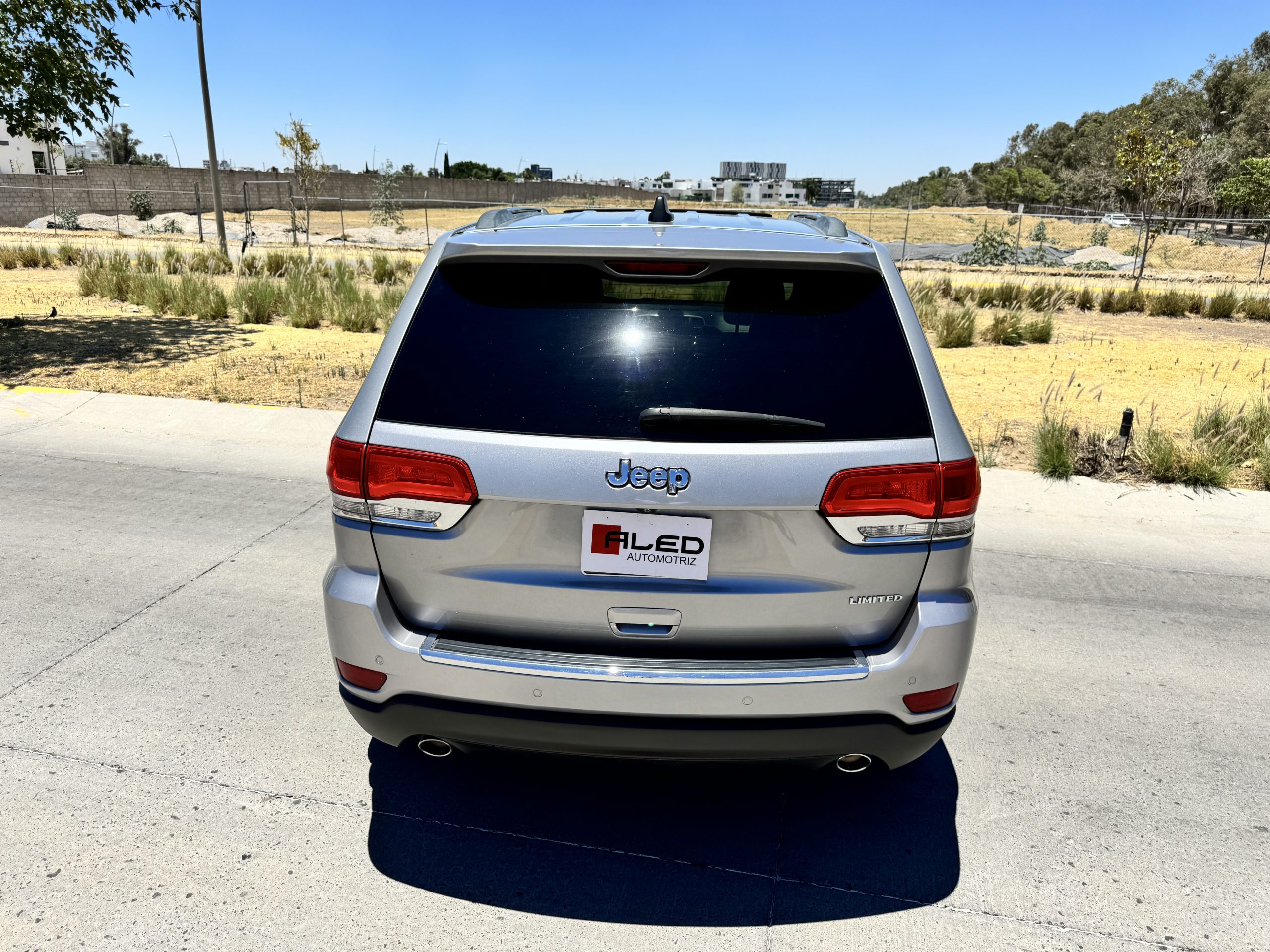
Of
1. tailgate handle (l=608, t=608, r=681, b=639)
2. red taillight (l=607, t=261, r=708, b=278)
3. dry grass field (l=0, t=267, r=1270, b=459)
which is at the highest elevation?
red taillight (l=607, t=261, r=708, b=278)

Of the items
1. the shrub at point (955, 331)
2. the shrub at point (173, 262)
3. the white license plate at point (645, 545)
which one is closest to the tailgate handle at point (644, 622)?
the white license plate at point (645, 545)

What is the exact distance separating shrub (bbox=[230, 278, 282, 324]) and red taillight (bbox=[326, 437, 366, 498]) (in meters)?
12.8

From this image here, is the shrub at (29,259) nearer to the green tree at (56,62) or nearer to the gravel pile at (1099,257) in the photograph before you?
the green tree at (56,62)

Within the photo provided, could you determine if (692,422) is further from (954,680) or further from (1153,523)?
(1153,523)

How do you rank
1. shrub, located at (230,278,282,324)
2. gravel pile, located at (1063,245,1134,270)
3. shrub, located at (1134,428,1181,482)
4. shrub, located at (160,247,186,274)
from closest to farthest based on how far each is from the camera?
shrub, located at (1134,428,1181,482)
shrub, located at (230,278,282,324)
shrub, located at (160,247,186,274)
gravel pile, located at (1063,245,1134,270)

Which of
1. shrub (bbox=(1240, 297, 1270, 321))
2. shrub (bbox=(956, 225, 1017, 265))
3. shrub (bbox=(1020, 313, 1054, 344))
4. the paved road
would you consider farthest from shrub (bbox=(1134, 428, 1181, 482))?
shrub (bbox=(956, 225, 1017, 265))

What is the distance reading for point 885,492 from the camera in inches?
94.7

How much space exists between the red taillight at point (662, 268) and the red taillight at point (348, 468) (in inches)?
35.2

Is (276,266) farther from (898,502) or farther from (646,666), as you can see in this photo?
(898,502)

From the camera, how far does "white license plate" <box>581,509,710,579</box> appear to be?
2379 mm

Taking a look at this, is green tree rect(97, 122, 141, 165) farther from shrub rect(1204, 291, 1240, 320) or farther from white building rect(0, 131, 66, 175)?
shrub rect(1204, 291, 1240, 320)

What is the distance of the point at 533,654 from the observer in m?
2.47

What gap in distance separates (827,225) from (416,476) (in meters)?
1.69

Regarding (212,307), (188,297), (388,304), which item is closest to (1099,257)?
(388,304)
